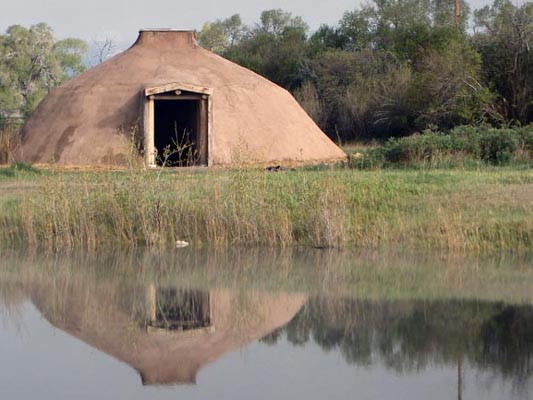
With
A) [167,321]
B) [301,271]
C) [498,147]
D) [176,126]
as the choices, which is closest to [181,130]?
[176,126]

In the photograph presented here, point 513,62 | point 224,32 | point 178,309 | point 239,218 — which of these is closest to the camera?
point 178,309

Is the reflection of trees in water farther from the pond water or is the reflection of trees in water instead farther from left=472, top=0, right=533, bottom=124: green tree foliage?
left=472, top=0, right=533, bottom=124: green tree foliage

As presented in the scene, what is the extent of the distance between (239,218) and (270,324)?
4.91m

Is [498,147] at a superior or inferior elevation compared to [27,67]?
inferior

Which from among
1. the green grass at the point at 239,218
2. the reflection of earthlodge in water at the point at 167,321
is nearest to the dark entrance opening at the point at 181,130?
the green grass at the point at 239,218

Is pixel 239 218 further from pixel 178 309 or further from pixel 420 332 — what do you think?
pixel 420 332

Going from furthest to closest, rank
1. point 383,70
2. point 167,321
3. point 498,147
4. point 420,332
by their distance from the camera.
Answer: point 383,70 → point 498,147 → point 167,321 → point 420,332

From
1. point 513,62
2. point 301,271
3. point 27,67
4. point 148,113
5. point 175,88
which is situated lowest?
point 301,271

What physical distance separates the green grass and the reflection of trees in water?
3.53 meters

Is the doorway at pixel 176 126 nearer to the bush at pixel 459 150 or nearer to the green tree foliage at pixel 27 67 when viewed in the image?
the bush at pixel 459 150

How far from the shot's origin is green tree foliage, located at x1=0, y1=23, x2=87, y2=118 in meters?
51.2

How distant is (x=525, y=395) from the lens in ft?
25.8

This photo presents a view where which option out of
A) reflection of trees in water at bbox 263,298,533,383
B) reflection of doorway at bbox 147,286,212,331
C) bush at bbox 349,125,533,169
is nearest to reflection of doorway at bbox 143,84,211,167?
bush at bbox 349,125,533,169

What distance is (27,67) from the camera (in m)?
53.2
